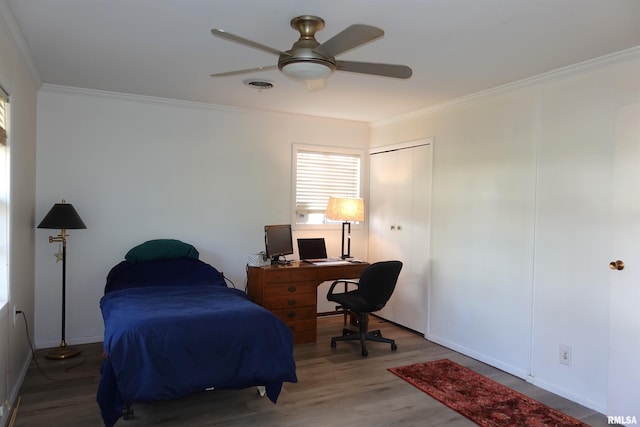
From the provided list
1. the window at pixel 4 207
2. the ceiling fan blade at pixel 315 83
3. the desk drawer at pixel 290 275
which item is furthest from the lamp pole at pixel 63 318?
the ceiling fan blade at pixel 315 83

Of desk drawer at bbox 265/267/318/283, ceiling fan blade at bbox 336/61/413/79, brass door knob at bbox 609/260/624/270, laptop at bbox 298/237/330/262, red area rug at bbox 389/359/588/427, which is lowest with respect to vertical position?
red area rug at bbox 389/359/588/427

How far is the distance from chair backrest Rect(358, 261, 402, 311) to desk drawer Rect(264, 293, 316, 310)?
636mm

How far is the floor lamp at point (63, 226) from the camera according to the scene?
3.65m

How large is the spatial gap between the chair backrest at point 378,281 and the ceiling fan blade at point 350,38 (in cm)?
222

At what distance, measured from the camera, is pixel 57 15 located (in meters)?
2.49

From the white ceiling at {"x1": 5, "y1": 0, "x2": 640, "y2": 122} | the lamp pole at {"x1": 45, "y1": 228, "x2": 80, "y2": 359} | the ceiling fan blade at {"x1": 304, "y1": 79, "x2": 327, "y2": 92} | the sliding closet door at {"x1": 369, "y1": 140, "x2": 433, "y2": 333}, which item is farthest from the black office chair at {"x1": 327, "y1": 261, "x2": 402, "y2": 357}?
the lamp pole at {"x1": 45, "y1": 228, "x2": 80, "y2": 359}

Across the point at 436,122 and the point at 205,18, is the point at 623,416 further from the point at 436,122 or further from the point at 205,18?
the point at 205,18

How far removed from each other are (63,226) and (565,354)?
4.20 metres

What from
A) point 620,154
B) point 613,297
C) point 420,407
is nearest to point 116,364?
Answer: point 420,407

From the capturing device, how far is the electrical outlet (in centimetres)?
318

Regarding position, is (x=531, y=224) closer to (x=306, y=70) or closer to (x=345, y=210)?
(x=345, y=210)

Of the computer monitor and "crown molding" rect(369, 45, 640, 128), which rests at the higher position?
"crown molding" rect(369, 45, 640, 128)

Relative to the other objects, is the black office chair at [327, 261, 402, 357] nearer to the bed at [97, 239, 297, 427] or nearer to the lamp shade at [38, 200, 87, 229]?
the bed at [97, 239, 297, 427]

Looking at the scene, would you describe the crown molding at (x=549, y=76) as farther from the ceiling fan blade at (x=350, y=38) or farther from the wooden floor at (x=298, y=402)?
the wooden floor at (x=298, y=402)
